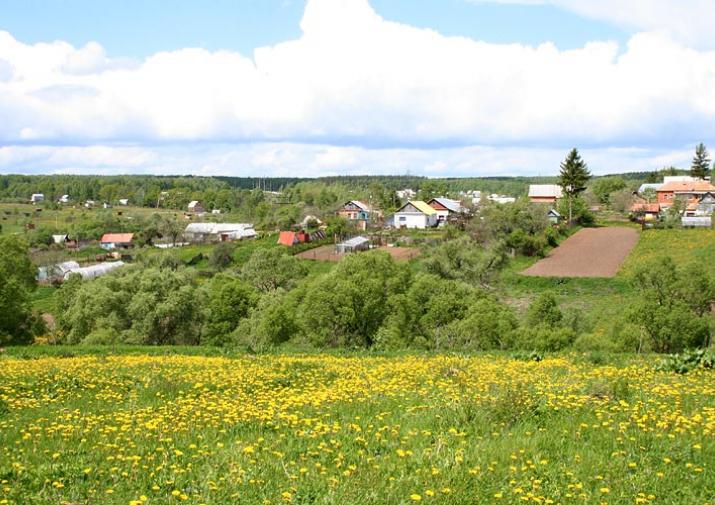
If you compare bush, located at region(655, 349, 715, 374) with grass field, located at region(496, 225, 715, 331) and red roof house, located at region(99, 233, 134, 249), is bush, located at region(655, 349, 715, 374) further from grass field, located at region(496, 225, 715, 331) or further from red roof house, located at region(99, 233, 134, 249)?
red roof house, located at region(99, 233, 134, 249)

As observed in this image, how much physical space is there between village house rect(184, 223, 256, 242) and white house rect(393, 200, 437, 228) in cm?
2838

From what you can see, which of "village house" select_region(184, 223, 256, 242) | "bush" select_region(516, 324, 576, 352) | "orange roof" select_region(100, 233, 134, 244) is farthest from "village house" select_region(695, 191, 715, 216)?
"orange roof" select_region(100, 233, 134, 244)

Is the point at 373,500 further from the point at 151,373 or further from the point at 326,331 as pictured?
the point at 326,331

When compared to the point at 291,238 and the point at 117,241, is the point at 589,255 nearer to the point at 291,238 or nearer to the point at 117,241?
the point at 291,238

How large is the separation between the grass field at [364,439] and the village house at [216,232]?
111472mm

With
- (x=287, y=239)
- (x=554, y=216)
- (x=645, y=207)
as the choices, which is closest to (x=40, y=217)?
(x=287, y=239)

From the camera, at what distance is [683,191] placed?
14188cm

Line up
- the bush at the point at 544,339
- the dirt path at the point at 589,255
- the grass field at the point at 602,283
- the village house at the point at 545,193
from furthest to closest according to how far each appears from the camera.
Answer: the village house at the point at 545,193 < the dirt path at the point at 589,255 < the grass field at the point at 602,283 < the bush at the point at 544,339

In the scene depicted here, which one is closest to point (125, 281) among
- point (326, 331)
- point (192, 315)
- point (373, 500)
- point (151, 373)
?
point (192, 315)

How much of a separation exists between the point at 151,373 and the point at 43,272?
86.0m

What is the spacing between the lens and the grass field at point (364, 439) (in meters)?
8.23

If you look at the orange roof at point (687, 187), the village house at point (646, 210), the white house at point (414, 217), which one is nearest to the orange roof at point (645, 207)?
the village house at point (646, 210)

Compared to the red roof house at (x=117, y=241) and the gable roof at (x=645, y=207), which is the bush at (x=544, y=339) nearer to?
the gable roof at (x=645, y=207)

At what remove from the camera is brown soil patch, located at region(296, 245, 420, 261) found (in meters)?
86.6
